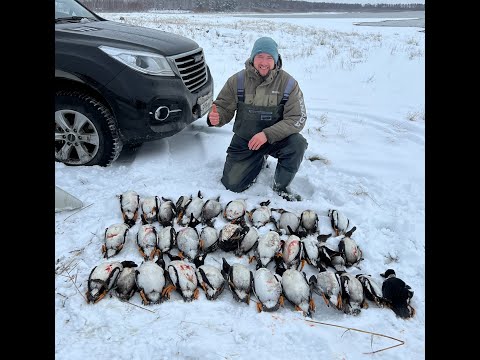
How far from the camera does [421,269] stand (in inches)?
117

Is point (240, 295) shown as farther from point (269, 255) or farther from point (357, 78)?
point (357, 78)

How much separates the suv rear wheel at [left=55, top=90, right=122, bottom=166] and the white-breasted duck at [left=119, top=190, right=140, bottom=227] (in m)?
0.89

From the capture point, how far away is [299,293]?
8.54 ft

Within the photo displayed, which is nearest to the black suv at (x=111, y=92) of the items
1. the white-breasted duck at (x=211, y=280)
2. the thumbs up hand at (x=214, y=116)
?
the thumbs up hand at (x=214, y=116)

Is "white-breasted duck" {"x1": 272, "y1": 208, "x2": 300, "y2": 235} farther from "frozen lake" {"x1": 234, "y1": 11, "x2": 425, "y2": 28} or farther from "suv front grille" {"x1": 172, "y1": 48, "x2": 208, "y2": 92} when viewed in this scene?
"frozen lake" {"x1": 234, "y1": 11, "x2": 425, "y2": 28}

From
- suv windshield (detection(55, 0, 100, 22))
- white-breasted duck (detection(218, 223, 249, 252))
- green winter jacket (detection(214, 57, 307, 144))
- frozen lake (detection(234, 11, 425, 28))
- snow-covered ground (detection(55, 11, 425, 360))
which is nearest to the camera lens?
snow-covered ground (detection(55, 11, 425, 360))

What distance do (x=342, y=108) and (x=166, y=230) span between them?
4.79 m

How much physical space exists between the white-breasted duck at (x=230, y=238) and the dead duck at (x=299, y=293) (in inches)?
22.5

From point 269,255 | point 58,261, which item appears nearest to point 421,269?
point 269,255

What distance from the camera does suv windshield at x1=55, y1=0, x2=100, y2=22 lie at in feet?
15.8

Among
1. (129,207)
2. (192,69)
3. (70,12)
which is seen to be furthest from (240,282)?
(70,12)

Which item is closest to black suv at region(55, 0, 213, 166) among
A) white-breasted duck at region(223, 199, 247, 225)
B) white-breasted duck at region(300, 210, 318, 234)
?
white-breasted duck at region(223, 199, 247, 225)

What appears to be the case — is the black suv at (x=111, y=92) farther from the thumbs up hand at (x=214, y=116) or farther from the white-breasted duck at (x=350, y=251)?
the white-breasted duck at (x=350, y=251)

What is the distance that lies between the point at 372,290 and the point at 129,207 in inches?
83.4
